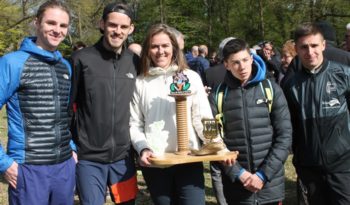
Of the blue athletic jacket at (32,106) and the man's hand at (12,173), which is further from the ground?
the blue athletic jacket at (32,106)

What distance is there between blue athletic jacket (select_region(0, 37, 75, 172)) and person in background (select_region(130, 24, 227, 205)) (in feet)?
2.05

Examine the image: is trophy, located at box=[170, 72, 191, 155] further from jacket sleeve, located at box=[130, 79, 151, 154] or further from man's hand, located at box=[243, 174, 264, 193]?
man's hand, located at box=[243, 174, 264, 193]

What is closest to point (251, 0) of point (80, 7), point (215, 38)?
point (215, 38)

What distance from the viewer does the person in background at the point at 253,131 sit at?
3398 millimetres

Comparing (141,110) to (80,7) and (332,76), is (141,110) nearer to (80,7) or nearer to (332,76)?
(332,76)

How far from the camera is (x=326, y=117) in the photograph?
353cm

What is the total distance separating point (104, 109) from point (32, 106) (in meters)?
0.60

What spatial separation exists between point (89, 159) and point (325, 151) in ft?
6.37

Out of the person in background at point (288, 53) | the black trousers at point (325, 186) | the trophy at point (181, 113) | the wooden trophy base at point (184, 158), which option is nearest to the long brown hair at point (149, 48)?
the trophy at point (181, 113)

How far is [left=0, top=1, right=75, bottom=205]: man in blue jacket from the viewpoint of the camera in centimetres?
306

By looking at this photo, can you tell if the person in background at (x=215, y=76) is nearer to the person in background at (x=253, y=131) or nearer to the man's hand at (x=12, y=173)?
the person in background at (x=253, y=131)

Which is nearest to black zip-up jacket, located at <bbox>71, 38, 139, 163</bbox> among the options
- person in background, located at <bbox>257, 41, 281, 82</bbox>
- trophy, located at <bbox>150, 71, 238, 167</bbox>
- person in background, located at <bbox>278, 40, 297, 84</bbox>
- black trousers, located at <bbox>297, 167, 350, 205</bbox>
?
trophy, located at <bbox>150, 71, 238, 167</bbox>

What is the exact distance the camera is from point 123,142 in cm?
358

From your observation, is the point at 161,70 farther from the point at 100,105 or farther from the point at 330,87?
the point at 330,87
